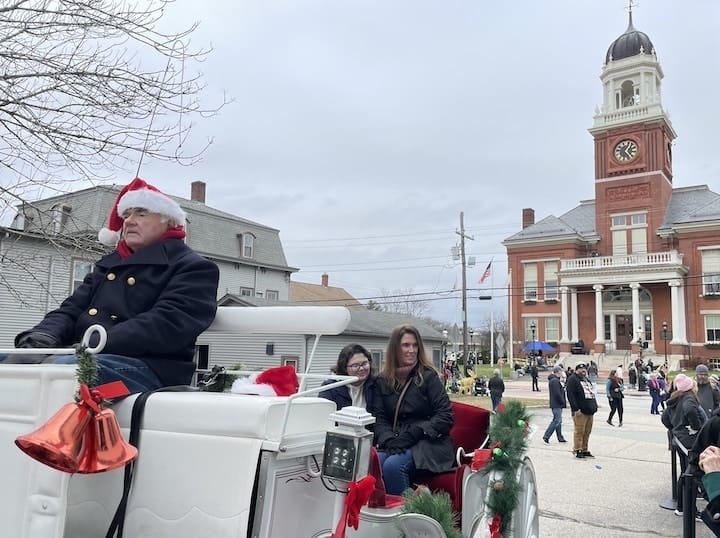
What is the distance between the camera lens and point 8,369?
2.18m

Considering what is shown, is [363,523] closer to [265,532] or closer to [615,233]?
[265,532]

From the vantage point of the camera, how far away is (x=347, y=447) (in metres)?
2.07

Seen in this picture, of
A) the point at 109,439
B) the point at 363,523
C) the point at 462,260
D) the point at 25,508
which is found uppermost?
the point at 462,260

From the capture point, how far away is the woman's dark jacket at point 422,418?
3627 mm

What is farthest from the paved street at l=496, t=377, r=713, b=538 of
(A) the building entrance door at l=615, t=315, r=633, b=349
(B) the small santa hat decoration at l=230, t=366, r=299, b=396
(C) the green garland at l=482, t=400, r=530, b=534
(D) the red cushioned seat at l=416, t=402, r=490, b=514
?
(A) the building entrance door at l=615, t=315, r=633, b=349

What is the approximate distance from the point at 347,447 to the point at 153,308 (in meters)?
1.11

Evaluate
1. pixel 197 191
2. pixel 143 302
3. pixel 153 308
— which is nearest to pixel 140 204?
pixel 143 302

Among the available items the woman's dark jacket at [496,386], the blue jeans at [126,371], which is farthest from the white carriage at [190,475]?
the woman's dark jacket at [496,386]

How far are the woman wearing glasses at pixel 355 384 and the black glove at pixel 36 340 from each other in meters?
1.79

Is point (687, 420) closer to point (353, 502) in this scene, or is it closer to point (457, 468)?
point (457, 468)

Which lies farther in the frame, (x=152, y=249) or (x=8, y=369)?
(x=152, y=249)

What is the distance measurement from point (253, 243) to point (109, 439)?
100 ft

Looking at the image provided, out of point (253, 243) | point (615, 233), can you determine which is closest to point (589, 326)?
point (615, 233)

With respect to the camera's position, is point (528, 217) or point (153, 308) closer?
point (153, 308)
